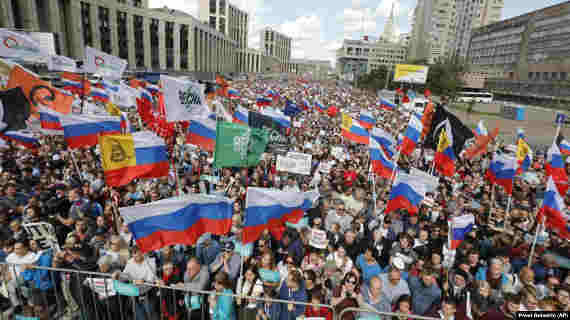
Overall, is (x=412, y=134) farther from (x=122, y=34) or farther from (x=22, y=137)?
(x=122, y=34)

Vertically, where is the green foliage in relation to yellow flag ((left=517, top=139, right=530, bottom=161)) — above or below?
above

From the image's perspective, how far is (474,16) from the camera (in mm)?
114750

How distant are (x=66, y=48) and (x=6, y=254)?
5211 cm

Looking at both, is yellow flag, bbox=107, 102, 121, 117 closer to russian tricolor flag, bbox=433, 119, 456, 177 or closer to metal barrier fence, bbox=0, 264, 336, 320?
metal barrier fence, bbox=0, 264, 336, 320

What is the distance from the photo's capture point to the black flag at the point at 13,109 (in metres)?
6.10

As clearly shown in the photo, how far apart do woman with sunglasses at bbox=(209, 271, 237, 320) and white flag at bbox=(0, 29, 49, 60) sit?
37.7 ft

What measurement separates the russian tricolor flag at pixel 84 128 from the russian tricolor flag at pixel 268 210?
4.78 meters

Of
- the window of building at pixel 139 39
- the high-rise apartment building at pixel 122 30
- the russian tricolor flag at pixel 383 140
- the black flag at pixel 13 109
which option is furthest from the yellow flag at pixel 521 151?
the window of building at pixel 139 39

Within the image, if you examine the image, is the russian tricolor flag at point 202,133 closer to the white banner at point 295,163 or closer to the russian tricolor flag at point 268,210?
the white banner at point 295,163

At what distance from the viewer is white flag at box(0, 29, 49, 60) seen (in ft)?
33.6

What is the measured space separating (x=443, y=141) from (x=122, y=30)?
63549 millimetres

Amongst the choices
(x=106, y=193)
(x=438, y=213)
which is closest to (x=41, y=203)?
(x=106, y=193)

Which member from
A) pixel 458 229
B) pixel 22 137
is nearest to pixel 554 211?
pixel 458 229

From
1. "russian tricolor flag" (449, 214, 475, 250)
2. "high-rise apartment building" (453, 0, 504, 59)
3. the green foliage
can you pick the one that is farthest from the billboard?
"high-rise apartment building" (453, 0, 504, 59)
